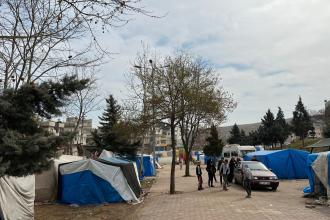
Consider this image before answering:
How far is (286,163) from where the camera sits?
33438 mm

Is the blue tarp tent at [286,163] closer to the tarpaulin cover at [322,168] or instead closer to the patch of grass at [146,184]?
the patch of grass at [146,184]

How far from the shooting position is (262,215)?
45.6 ft

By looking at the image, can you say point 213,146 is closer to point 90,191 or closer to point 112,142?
point 112,142

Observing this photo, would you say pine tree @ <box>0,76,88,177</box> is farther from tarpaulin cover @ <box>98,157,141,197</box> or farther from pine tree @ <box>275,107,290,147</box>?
pine tree @ <box>275,107,290,147</box>

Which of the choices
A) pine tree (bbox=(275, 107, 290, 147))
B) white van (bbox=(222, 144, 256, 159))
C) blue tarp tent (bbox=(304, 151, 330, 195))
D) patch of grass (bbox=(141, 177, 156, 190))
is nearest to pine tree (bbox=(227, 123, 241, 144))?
pine tree (bbox=(275, 107, 290, 147))

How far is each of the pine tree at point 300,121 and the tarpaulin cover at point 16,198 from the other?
256 feet

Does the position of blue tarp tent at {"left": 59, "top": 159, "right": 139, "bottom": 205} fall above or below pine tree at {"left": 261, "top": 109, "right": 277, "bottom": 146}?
below

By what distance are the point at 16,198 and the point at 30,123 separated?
18.5 feet

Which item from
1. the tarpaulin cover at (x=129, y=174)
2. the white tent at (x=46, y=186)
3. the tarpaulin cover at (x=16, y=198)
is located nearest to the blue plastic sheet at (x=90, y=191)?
the tarpaulin cover at (x=129, y=174)

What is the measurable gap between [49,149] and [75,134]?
2.36ft

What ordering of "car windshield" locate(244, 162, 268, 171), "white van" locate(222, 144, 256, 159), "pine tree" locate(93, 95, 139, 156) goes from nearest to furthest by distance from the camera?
"car windshield" locate(244, 162, 268, 171)
"pine tree" locate(93, 95, 139, 156)
"white van" locate(222, 144, 256, 159)

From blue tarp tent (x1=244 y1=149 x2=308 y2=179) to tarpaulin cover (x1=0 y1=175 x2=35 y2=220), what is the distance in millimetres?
20998

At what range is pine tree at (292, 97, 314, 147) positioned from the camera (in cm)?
8844

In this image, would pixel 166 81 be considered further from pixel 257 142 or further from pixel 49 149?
pixel 257 142
